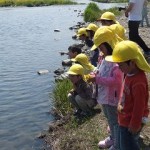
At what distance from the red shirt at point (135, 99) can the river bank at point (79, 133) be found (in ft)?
4.86

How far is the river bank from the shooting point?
6164mm

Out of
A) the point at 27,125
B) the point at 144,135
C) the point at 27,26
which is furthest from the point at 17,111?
the point at 27,26

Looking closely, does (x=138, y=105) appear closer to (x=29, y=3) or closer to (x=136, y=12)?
(x=136, y=12)

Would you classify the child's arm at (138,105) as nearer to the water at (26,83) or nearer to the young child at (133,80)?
the young child at (133,80)

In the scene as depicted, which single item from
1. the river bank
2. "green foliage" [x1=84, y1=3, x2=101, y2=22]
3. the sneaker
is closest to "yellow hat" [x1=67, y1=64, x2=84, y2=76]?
the river bank

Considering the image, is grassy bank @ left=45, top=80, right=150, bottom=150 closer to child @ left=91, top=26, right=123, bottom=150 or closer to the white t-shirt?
child @ left=91, top=26, right=123, bottom=150

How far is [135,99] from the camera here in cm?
396

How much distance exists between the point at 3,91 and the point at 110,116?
7.27 meters

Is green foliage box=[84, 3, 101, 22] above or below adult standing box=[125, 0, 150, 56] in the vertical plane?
below

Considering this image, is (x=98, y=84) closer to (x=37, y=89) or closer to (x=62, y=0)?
(x=37, y=89)

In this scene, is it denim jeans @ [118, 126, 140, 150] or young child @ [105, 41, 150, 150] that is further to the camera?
denim jeans @ [118, 126, 140, 150]

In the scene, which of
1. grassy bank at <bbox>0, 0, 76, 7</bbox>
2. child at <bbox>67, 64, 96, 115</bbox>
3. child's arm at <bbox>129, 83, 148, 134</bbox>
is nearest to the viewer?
child's arm at <bbox>129, 83, 148, 134</bbox>

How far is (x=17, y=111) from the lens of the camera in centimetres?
995

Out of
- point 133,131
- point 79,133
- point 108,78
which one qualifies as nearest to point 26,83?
point 79,133
